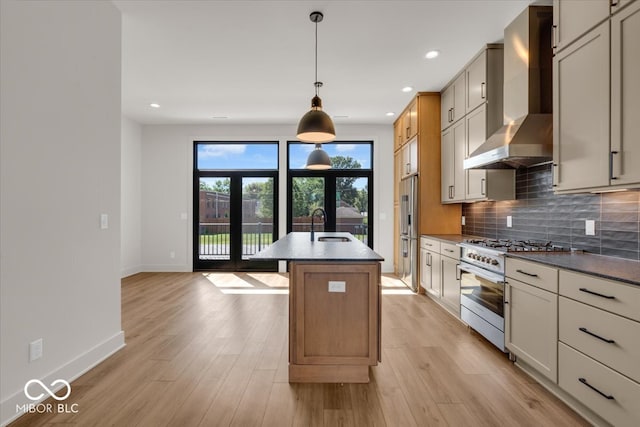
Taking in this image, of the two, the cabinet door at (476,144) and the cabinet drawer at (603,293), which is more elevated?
the cabinet door at (476,144)

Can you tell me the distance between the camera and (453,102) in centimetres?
418

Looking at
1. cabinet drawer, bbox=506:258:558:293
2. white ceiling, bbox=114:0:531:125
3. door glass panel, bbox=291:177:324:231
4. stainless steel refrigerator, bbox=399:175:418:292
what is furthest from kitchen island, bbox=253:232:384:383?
door glass panel, bbox=291:177:324:231

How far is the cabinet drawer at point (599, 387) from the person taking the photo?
1.56m

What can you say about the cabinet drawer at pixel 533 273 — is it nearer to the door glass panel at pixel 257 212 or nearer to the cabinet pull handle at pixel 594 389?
the cabinet pull handle at pixel 594 389

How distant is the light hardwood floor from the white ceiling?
9.65 ft

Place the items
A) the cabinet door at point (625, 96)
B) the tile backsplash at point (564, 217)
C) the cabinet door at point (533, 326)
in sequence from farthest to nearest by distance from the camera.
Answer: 1. the tile backsplash at point (564, 217)
2. the cabinet door at point (533, 326)
3. the cabinet door at point (625, 96)

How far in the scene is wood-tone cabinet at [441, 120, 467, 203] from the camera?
3.93 meters

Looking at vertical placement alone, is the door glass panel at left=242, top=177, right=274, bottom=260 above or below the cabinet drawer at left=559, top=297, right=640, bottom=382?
above

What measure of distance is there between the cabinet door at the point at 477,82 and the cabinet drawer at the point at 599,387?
2.60 m

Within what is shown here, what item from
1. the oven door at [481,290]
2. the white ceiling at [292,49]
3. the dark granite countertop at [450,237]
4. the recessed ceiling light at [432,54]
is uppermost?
the recessed ceiling light at [432,54]

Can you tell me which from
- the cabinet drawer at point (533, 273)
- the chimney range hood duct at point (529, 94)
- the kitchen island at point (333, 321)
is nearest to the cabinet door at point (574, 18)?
the chimney range hood duct at point (529, 94)

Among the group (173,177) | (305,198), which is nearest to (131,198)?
(173,177)

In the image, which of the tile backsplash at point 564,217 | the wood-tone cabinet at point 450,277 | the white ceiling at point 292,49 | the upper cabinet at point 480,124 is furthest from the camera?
the wood-tone cabinet at point 450,277

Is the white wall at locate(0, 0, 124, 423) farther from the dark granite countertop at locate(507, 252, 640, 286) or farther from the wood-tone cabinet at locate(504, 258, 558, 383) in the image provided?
the dark granite countertop at locate(507, 252, 640, 286)
